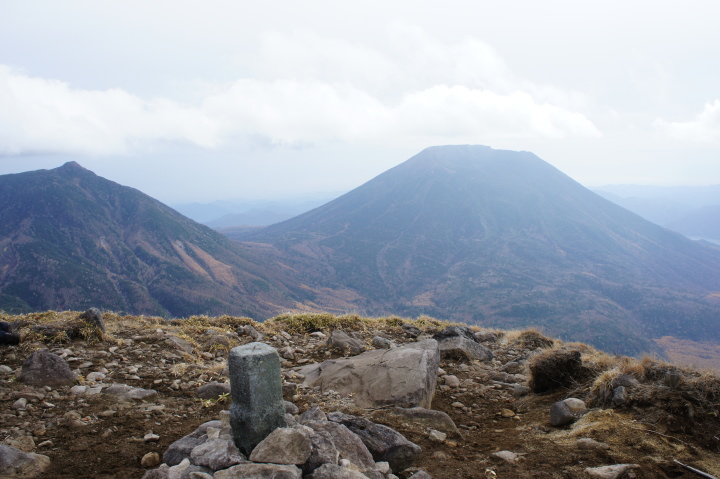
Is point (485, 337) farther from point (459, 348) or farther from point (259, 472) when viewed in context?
point (259, 472)

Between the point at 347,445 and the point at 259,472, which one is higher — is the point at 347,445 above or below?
below

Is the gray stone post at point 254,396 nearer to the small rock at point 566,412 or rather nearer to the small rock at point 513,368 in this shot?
the small rock at point 566,412

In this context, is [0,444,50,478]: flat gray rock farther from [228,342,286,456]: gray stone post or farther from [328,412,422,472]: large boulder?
[328,412,422,472]: large boulder

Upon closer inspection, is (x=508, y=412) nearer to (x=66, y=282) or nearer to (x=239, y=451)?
(x=239, y=451)

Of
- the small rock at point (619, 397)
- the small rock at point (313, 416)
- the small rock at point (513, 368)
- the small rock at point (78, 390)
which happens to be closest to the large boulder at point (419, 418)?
the small rock at point (313, 416)

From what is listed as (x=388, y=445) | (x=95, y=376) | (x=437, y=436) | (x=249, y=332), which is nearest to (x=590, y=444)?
(x=437, y=436)

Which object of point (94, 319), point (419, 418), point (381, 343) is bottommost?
point (381, 343)

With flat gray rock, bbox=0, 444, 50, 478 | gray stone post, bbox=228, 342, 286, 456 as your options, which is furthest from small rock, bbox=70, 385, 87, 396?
gray stone post, bbox=228, 342, 286, 456
